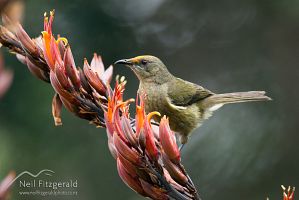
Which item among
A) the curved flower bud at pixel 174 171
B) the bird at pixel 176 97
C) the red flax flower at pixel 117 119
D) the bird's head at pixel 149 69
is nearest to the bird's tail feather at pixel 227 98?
the bird at pixel 176 97

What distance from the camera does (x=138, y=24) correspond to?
467 cm

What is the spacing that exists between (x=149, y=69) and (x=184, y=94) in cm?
30

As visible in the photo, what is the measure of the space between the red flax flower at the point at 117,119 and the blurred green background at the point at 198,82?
0.98 meters

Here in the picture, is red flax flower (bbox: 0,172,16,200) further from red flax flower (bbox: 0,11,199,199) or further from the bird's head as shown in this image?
the bird's head

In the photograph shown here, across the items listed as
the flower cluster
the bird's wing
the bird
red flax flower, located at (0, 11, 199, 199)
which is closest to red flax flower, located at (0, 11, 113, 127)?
red flax flower, located at (0, 11, 199, 199)

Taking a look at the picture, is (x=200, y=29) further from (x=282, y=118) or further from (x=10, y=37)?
(x=10, y=37)

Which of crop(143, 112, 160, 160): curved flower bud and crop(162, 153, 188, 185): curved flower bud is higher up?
crop(143, 112, 160, 160): curved flower bud

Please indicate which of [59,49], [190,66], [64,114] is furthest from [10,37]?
[190,66]

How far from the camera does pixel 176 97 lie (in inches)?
132

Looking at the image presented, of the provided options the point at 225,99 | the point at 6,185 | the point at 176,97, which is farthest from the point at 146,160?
the point at 225,99

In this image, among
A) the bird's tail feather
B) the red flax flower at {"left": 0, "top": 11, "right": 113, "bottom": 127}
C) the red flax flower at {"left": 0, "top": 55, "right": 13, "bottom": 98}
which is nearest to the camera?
the red flax flower at {"left": 0, "top": 55, "right": 13, "bottom": 98}

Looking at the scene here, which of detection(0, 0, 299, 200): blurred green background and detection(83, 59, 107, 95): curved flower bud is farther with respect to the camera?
detection(0, 0, 299, 200): blurred green background

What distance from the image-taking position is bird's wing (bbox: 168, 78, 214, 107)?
3.35m

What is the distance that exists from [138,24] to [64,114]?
162 cm
